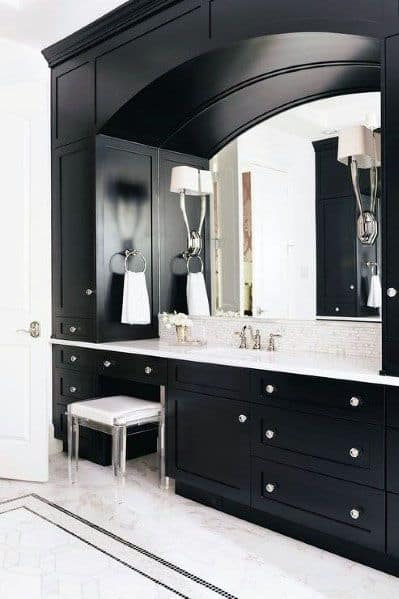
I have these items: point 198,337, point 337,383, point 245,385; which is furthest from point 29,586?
point 198,337

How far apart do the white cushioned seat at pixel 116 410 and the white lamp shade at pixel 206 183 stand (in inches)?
55.2

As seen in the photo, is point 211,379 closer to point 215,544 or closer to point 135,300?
point 215,544

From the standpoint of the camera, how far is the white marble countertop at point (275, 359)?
2230mm

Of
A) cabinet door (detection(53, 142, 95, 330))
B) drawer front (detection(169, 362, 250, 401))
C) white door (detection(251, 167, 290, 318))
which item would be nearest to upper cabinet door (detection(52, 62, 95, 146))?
cabinet door (detection(53, 142, 95, 330))

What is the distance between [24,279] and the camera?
335cm

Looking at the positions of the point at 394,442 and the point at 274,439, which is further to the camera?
the point at 274,439

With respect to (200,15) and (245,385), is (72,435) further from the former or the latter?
(200,15)

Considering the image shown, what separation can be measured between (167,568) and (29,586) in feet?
1.76

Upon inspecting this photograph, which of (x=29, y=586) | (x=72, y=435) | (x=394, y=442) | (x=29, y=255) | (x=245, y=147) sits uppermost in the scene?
(x=245, y=147)

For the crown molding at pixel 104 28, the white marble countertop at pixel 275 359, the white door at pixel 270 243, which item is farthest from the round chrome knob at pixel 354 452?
the crown molding at pixel 104 28

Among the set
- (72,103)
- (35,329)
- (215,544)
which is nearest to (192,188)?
(72,103)

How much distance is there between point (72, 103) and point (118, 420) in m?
2.12

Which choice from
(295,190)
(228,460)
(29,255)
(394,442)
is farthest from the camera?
(29,255)

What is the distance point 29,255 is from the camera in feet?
11.0
